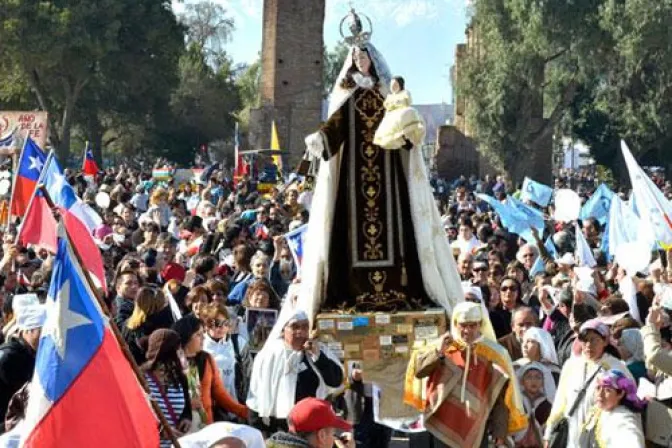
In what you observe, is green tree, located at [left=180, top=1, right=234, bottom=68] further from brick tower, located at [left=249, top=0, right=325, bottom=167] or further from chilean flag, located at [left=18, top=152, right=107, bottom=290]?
chilean flag, located at [left=18, top=152, right=107, bottom=290]

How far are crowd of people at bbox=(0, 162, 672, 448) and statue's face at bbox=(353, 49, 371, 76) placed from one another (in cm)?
186

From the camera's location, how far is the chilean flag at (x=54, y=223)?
11172 millimetres

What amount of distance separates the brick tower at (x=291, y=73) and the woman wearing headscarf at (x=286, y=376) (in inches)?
1705

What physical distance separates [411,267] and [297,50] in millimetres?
41153

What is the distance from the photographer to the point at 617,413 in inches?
303

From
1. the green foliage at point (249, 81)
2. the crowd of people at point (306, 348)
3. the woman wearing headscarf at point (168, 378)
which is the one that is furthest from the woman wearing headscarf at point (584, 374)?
the green foliage at point (249, 81)

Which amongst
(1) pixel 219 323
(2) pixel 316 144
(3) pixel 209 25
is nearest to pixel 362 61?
(2) pixel 316 144

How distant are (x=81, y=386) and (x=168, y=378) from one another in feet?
5.95

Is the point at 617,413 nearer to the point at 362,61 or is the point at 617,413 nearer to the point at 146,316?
the point at 146,316

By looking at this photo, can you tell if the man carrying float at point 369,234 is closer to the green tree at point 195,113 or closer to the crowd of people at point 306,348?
the crowd of people at point 306,348

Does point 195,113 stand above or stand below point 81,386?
above

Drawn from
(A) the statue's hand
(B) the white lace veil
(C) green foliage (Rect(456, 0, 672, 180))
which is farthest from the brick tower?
(A) the statue's hand

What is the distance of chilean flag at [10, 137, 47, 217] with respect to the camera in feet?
50.2

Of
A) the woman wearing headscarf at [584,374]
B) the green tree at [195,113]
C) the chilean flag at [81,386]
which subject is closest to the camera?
the chilean flag at [81,386]
